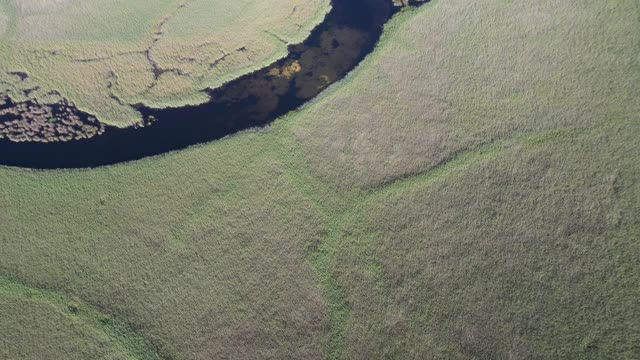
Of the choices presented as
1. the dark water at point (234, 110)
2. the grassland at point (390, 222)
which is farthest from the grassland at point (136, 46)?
the grassland at point (390, 222)

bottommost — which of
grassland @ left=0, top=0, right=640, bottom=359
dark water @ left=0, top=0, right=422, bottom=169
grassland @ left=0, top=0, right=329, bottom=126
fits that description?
grassland @ left=0, top=0, right=640, bottom=359

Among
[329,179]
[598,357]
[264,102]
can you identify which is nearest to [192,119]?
[264,102]

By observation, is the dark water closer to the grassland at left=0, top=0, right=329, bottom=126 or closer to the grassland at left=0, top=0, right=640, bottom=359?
the grassland at left=0, top=0, right=329, bottom=126

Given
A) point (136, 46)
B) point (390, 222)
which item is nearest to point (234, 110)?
point (136, 46)

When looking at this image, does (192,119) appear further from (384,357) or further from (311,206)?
(384,357)

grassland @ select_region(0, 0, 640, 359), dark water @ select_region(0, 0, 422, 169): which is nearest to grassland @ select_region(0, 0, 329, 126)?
dark water @ select_region(0, 0, 422, 169)
